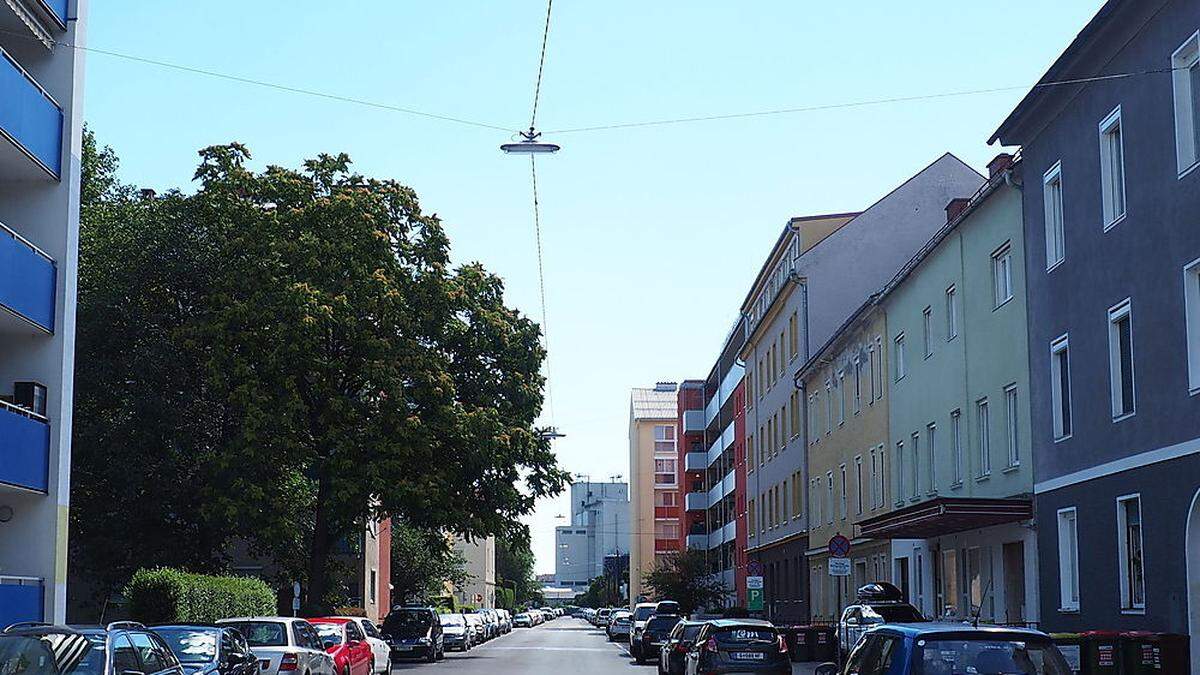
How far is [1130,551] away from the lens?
22141mm

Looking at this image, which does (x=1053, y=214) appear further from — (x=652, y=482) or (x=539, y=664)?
(x=652, y=482)

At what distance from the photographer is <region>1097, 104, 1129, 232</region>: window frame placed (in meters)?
22.3

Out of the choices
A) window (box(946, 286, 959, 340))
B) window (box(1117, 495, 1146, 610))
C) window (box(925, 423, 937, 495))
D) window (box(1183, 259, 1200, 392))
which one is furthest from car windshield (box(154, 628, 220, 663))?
window (box(925, 423, 937, 495))

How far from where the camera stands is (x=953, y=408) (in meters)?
32.2

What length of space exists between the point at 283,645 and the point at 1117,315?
45.0 feet

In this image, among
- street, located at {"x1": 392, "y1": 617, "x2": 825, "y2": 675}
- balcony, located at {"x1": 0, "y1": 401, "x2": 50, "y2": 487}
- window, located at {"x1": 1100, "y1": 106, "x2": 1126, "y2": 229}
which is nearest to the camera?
window, located at {"x1": 1100, "y1": 106, "x2": 1126, "y2": 229}

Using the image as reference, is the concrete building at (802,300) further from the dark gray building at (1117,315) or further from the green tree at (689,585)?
the dark gray building at (1117,315)

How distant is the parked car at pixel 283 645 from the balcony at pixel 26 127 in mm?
8327

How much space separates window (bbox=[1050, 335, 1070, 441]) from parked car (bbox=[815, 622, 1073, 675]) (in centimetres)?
1377

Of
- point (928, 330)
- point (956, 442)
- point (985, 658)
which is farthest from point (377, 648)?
point (985, 658)

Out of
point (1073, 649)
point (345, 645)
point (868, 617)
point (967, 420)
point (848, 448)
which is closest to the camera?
point (1073, 649)

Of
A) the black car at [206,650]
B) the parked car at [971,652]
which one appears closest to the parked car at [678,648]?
the black car at [206,650]

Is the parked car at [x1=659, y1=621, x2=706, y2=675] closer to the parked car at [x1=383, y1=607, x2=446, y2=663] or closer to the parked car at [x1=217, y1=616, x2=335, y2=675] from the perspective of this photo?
the parked car at [x1=217, y1=616, x2=335, y2=675]

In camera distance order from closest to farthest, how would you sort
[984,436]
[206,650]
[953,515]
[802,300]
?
[206,650], [953,515], [984,436], [802,300]
